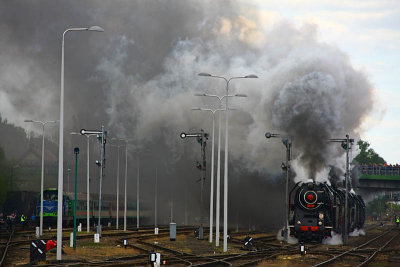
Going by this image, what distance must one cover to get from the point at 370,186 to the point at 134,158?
35.1m

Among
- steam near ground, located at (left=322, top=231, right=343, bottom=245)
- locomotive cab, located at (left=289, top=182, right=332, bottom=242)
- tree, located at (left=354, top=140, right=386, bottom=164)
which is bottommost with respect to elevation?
steam near ground, located at (left=322, top=231, right=343, bottom=245)

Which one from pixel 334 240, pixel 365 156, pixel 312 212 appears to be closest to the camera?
pixel 312 212

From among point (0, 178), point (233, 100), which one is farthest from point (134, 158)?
point (233, 100)

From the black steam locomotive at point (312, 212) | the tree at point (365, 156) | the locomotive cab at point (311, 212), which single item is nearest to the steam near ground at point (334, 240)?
the black steam locomotive at point (312, 212)

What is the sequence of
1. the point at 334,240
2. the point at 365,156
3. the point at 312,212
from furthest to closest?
the point at 365,156 → the point at 334,240 → the point at 312,212

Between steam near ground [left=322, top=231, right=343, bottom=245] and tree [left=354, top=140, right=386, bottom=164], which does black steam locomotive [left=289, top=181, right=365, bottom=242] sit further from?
tree [left=354, top=140, right=386, bottom=164]

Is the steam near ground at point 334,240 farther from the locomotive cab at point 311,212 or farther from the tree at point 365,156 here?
the tree at point 365,156

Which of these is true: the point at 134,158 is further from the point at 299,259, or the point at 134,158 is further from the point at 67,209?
the point at 299,259

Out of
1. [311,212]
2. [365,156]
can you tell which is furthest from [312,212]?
[365,156]

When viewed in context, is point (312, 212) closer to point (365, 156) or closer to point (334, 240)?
point (334, 240)

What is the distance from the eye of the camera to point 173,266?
33281 millimetres

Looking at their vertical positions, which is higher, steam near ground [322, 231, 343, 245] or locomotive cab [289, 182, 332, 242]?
locomotive cab [289, 182, 332, 242]

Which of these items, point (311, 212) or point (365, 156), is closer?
point (311, 212)

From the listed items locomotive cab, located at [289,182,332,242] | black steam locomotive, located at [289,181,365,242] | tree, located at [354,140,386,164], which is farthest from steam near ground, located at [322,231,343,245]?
tree, located at [354,140,386,164]
